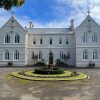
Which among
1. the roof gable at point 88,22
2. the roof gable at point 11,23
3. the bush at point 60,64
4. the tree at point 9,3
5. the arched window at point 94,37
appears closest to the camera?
the tree at point 9,3

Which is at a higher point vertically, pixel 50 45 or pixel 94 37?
pixel 94 37

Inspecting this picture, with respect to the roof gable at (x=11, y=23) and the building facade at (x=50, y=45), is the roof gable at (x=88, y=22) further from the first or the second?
the roof gable at (x=11, y=23)

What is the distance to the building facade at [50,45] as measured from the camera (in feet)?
153

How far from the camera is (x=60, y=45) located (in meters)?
49.2

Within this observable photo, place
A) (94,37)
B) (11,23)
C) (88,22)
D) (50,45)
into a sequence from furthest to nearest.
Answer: (50,45), (11,23), (94,37), (88,22)

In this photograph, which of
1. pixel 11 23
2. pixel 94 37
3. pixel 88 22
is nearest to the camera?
pixel 88 22

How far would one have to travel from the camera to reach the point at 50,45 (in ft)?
162

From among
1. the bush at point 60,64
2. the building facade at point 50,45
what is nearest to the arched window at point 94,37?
the building facade at point 50,45

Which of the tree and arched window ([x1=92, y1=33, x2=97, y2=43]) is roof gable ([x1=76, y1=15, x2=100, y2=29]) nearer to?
arched window ([x1=92, y1=33, x2=97, y2=43])

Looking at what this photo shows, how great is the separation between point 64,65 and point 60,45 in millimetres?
4584

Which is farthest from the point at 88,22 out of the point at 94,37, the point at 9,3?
the point at 9,3

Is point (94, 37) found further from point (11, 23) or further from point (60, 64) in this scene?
point (11, 23)

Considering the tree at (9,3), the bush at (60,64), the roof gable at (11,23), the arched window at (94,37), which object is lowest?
the bush at (60,64)

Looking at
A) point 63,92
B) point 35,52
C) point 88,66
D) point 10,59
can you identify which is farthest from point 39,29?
point 63,92
